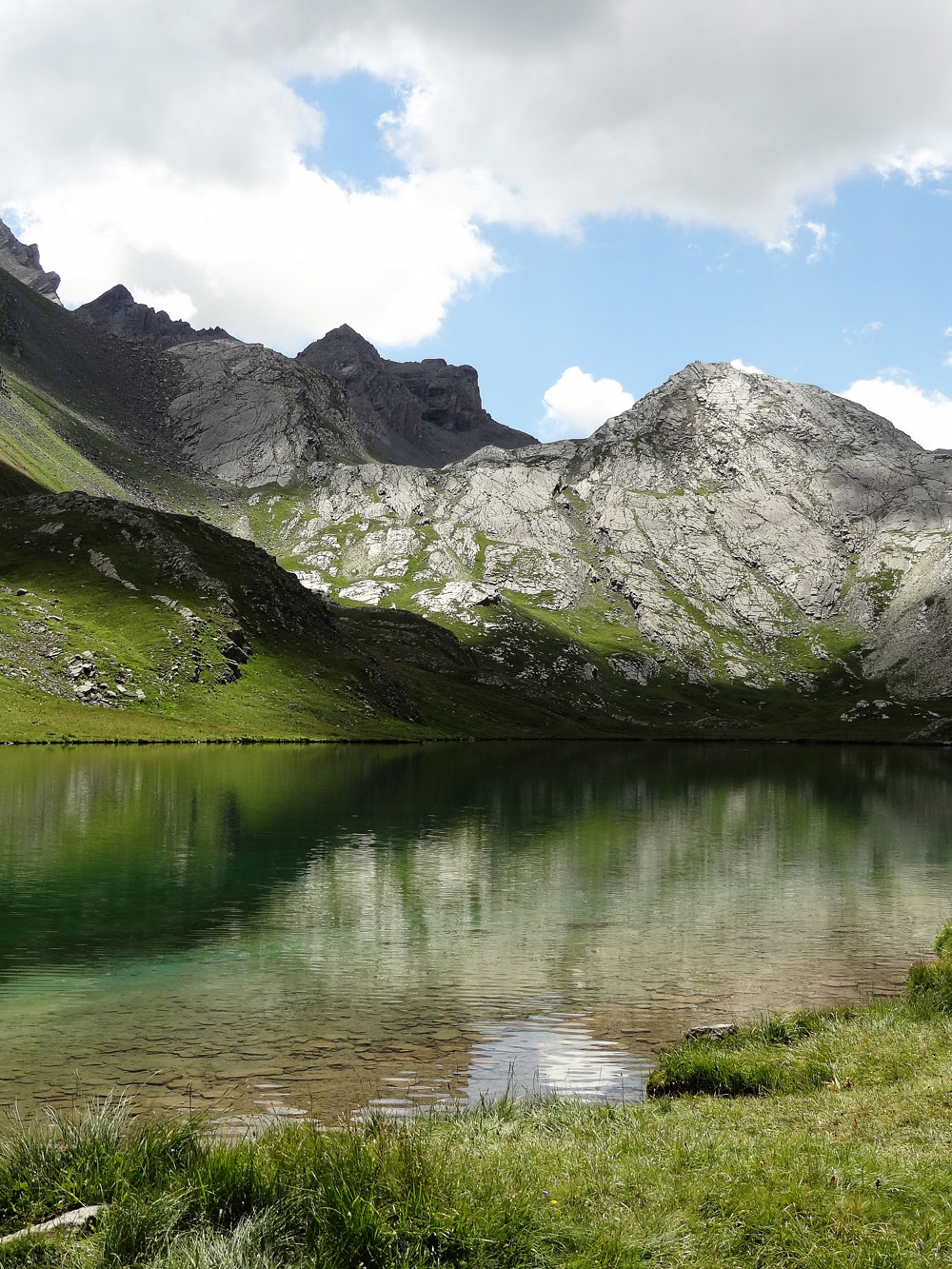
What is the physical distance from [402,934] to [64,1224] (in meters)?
26.4

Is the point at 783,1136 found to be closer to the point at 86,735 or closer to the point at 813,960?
the point at 813,960

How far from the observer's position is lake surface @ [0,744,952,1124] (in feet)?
67.8

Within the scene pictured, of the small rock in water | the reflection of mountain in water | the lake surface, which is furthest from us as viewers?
the reflection of mountain in water

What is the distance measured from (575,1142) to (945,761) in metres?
187

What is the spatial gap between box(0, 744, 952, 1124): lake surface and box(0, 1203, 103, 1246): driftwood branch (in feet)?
28.4

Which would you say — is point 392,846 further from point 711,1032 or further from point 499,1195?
point 499,1195

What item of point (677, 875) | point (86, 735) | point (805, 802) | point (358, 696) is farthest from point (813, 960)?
point (358, 696)

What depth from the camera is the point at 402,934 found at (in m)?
34.6

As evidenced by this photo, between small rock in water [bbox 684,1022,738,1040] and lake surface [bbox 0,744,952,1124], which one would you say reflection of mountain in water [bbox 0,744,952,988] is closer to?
lake surface [bbox 0,744,952,1124]

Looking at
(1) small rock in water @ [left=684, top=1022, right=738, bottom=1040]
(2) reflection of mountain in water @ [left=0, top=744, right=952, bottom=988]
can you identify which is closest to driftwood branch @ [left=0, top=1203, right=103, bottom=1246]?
(1) small rock in water @ [left=684, top=1022, right=738, bottom=1040]

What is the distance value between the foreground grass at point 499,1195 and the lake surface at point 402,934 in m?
6.70

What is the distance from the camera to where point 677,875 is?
49000 millimetres

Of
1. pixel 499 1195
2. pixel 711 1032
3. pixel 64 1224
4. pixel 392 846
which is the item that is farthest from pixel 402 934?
pixel 64 1224

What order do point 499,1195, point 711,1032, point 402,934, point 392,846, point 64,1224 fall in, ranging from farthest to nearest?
point 392,846 < point 402,934 < point 711,1032 < point 499,1195 < point 64,1224
